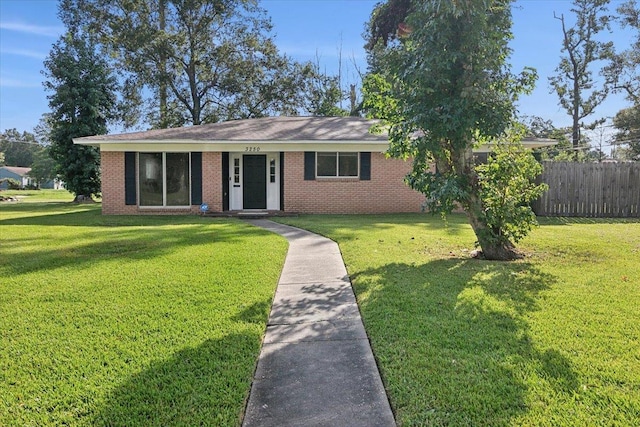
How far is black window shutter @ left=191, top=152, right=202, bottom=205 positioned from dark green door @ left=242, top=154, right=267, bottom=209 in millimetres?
1459

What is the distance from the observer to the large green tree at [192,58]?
26078 millimetres

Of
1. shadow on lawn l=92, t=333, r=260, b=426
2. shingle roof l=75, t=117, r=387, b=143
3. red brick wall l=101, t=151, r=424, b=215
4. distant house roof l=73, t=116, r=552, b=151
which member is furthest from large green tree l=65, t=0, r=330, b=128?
shadow on lawn l=92, t=333, r=260, b=426

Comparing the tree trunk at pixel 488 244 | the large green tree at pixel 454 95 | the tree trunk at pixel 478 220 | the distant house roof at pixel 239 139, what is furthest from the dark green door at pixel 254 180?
the tree trunk at pixel 488 244

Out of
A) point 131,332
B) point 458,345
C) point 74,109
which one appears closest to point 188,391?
point 131,332

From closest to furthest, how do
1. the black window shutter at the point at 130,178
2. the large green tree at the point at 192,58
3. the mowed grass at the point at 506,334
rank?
the mowed grass at the point at 506,334, the black window shutter at the point at 130,178, the large green tree at the point at 192,58

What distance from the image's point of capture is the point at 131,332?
376 centimetres

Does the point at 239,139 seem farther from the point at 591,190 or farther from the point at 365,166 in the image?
the point at 591,190

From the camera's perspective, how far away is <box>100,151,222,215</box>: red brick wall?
48.4ft

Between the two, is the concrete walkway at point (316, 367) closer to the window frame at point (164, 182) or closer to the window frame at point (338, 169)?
the window frame at point (338, 169)

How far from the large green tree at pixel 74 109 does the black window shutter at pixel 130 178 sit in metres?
8.51

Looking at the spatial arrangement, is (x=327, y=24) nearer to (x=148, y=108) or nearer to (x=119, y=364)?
(x=148, y=108)

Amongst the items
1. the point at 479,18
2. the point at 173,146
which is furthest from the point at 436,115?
the point at 173,146

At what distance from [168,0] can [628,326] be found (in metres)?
28.4

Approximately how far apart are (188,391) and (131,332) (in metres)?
1.25
